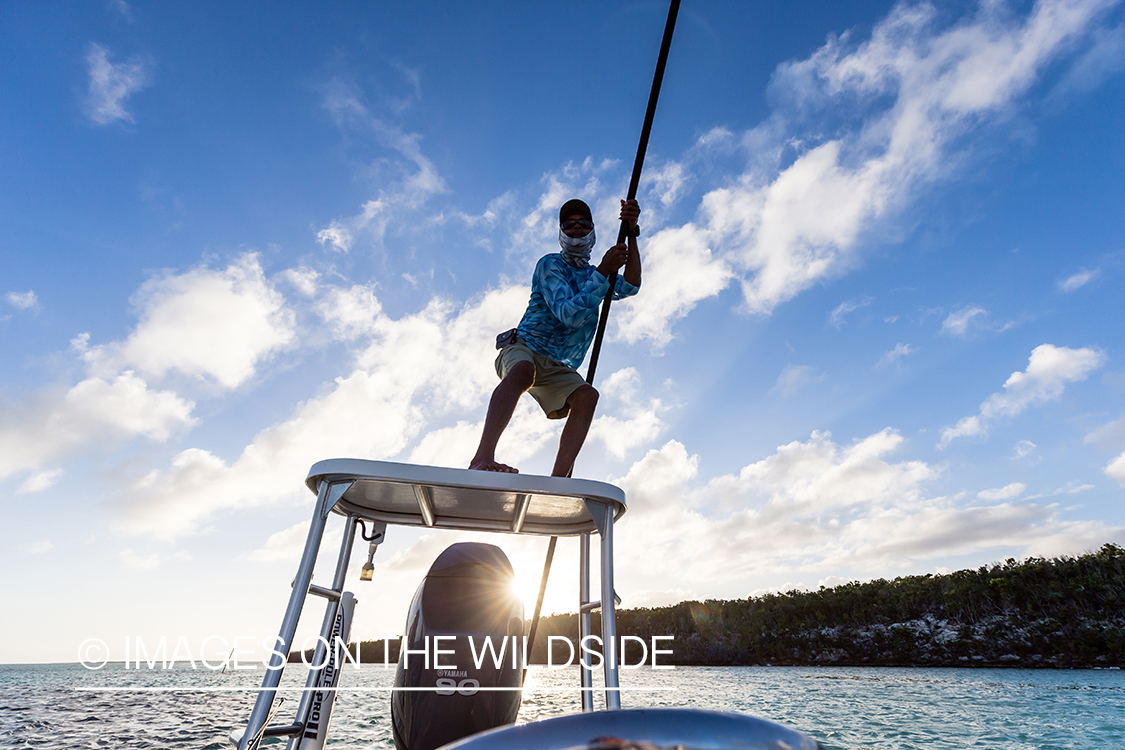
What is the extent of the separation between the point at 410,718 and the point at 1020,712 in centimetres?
2257

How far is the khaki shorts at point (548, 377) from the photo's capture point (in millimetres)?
2961

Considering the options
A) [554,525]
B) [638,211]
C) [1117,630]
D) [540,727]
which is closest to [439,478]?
[554,525]

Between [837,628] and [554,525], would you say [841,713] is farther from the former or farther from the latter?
[837,628]

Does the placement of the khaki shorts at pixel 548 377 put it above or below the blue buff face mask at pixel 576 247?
below

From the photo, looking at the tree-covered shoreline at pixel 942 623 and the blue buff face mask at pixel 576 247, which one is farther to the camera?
the tree-covered shoreline at pixel 942 623

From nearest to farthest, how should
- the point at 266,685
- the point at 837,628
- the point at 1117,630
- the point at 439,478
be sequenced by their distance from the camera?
the point at 266,685, the point at 439,478, the point at 1117,630, the point at 837,628

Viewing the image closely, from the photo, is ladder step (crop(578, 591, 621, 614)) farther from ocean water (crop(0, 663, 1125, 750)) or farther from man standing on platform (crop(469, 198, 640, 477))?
ocean water (crop(0, 663, 1125, 750))

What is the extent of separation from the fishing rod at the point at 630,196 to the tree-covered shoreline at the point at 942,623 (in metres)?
42.7

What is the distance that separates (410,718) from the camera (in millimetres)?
2348

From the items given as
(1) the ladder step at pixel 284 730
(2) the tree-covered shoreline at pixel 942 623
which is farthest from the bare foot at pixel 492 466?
(2) the tree-covered shoreline at pixel 942 623

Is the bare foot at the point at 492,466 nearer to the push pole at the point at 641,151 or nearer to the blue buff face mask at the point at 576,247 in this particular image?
the push pole at the point at 641,151

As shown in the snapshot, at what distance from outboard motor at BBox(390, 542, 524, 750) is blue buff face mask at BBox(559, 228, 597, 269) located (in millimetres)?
1570

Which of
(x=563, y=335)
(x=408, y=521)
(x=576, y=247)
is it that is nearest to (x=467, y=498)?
(x=408, y=521)

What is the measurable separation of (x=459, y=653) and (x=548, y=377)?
4.48 feet
